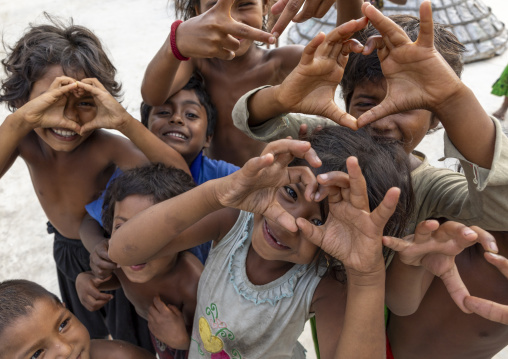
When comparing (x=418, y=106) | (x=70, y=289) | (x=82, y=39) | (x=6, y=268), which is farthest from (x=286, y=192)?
(x=6, y=268)

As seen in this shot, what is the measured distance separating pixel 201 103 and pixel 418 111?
30.1 inches

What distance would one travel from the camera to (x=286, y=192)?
100 centimetres

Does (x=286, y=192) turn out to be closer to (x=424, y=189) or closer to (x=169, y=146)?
(x=424, y=189)

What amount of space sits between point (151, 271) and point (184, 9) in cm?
103

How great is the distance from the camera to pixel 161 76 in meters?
1.40

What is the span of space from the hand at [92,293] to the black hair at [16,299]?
21 cm

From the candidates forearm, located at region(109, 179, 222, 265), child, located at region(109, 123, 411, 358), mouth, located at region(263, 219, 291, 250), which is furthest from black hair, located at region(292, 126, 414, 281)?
forearm, located at region(109, 179, 222, 265)

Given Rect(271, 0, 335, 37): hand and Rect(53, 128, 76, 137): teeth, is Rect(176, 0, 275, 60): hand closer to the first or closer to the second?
Rect(271, 0, 335, 37): hand

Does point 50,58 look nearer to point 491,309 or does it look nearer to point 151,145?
point 151,145

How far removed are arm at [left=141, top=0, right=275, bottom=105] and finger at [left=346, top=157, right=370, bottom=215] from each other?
51 cm

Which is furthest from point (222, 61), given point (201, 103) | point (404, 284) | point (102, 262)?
point (404, 284)

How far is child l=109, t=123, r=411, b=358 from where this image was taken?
0.87 metres

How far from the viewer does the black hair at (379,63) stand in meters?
1.15

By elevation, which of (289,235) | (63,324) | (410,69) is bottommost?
(63,324)
